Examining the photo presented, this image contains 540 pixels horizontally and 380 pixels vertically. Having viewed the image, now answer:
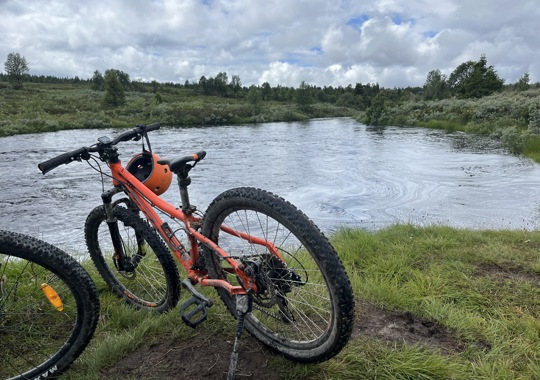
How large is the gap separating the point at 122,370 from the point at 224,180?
8.54 metres

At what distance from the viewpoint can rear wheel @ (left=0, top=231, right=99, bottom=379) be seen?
2086mm

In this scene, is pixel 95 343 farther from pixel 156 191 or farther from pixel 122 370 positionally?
pixel 156 191

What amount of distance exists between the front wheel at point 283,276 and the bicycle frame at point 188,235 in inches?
1.7

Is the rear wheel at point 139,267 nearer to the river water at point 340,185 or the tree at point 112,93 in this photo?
the river water at point 340,185

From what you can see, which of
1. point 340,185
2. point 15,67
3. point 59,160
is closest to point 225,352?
point 59,160

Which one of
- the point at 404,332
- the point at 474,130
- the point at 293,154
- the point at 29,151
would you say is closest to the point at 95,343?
the point at 404,332

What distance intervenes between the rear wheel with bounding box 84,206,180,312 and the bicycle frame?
13 centimetres

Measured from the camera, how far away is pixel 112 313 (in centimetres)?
291

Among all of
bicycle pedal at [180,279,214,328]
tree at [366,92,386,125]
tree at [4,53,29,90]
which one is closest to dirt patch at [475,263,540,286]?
bicycle pedal at [180,279,214,328]

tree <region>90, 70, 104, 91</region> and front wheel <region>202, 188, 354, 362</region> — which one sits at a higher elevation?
tree <region>90, 70, 104, 91</region>

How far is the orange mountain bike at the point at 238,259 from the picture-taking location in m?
1.88

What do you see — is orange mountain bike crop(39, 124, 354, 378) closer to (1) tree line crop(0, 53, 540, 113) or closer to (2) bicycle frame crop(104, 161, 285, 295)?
(2) bicycle frame crop(104, 161, 285, 295)

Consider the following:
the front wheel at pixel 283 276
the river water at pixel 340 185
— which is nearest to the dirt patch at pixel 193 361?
the front wheel at pixel 283 276

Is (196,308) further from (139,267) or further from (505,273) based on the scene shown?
(505,273)
